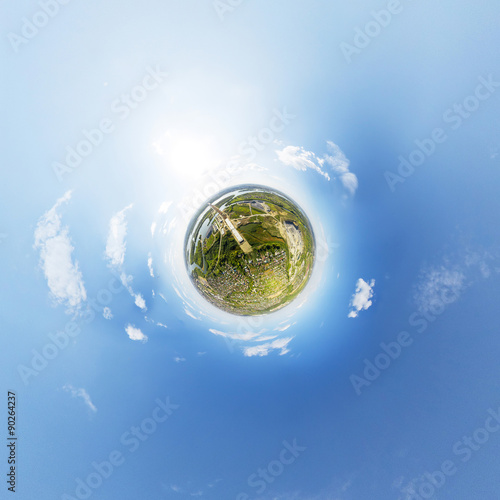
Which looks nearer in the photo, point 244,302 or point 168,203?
point 244,302

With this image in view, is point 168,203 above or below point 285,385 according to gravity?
above

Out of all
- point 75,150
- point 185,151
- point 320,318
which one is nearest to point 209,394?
point 320,318

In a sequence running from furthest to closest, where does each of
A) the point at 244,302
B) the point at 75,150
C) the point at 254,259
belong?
1. the point at 75,150
2. the point at 244,302
3. the point at 254,259

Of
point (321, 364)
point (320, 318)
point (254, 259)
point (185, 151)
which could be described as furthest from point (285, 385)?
point (185, 151)

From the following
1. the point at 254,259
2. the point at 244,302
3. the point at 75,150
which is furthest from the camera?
the point at 75,150

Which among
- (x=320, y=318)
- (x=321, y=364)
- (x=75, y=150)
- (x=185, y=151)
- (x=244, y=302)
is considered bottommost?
(x=321, y=364)

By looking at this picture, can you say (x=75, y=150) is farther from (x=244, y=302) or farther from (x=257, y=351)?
(x=257, y=351)

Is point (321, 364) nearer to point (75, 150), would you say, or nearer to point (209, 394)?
point (209, 394)
